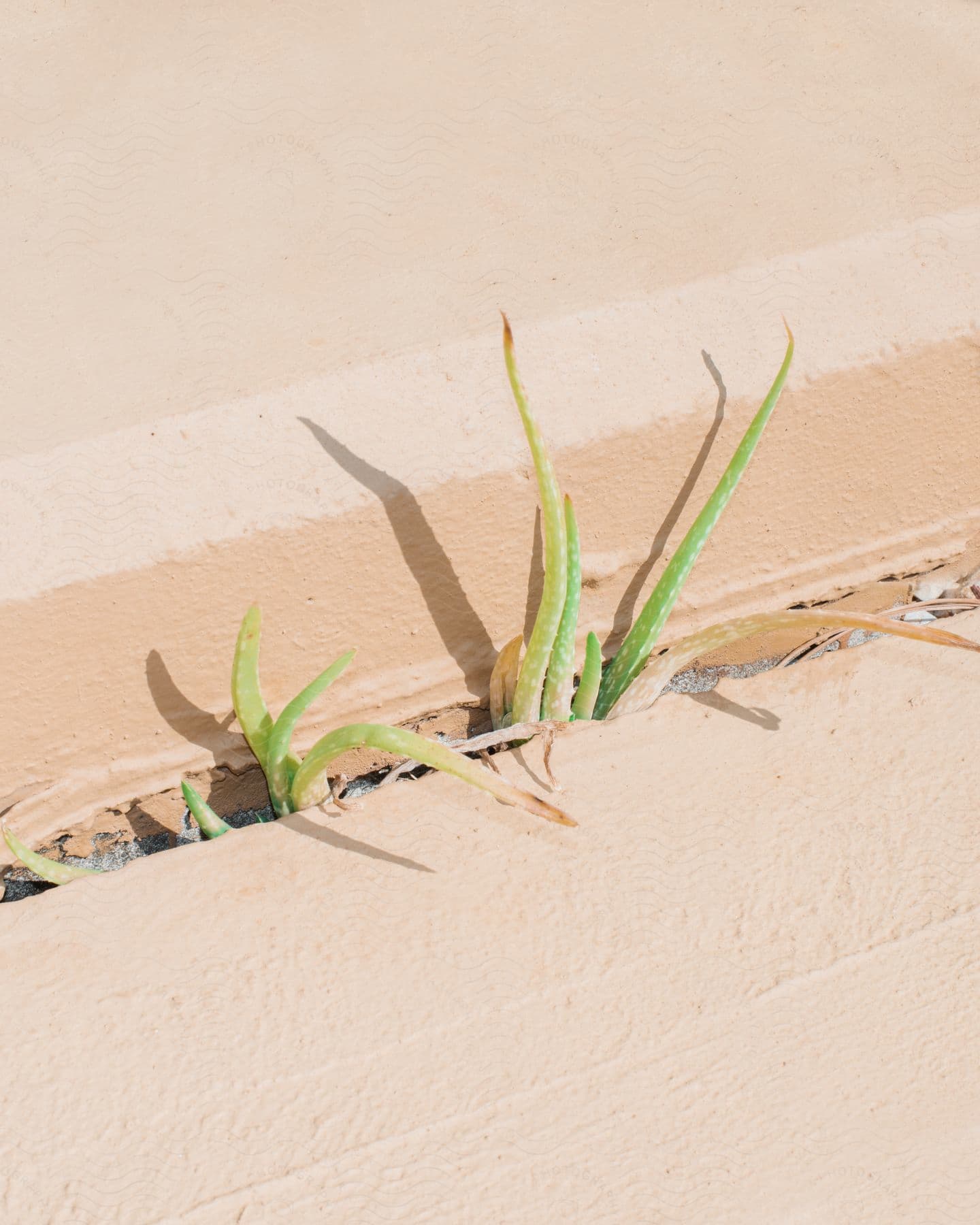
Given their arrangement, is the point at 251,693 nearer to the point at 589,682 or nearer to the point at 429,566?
the point at 429,566

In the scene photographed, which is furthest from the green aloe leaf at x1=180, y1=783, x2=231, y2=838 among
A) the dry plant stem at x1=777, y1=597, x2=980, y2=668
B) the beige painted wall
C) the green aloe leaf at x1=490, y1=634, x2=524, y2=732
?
the dry plant stem at x1=777, y1=597, x2=980, y2=668

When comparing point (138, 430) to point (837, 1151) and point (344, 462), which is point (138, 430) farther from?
point (837, 1151)

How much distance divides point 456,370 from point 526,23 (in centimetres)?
85

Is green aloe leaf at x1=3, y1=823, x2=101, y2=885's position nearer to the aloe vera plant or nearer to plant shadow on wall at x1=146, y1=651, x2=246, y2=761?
plant shadow on wall at x1=146, y1=651, x2=246, y2=761

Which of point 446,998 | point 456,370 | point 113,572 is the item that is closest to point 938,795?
point 446,998

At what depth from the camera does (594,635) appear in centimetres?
137

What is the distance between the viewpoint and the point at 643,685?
149cm

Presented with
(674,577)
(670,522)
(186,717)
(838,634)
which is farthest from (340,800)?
(838,634)

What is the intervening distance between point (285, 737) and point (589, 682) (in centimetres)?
36

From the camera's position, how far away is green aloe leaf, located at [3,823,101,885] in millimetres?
1282

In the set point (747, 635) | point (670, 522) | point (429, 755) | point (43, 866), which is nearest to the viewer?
point (429, 755)

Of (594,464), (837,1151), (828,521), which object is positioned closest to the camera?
(837,1151)

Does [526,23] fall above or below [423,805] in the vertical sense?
above

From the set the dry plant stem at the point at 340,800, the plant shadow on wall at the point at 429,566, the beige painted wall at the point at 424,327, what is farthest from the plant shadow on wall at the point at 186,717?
the plant shadow on wall at the point at 429,566
